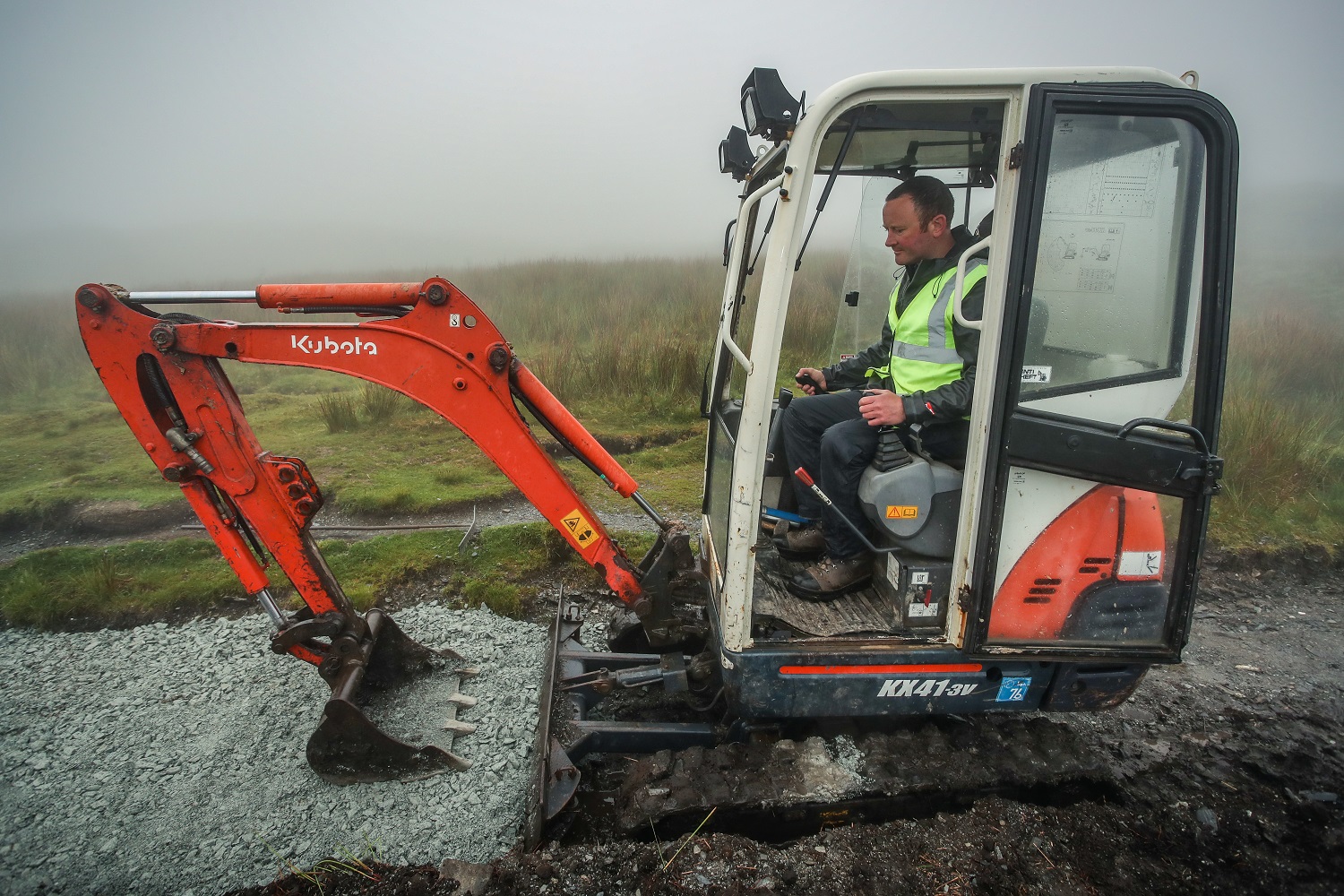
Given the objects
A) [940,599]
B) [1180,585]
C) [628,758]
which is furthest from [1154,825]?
[628,758]

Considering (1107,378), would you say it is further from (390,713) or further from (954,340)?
(390,713)

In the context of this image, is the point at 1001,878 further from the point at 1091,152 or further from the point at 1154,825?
the point at 1091,152

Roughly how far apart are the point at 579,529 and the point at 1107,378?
2133 millimetres

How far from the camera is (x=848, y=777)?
2500 millimetres

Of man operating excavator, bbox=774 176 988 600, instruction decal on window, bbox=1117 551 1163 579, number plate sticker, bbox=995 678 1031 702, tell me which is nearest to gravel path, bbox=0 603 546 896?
man operating excavator, bbox=774 176 988 600

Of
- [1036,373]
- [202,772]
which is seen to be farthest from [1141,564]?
[202,772]

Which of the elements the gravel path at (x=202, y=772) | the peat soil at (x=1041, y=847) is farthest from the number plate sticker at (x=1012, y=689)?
the gravel path at (x=202, y=772)

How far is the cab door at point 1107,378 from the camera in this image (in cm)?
220

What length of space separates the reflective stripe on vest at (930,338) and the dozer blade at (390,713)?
8.32 feet

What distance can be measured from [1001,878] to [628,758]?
1.47 meters

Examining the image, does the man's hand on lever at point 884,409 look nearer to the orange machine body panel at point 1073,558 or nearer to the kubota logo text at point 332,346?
the orange machine body panel at point 1073,558

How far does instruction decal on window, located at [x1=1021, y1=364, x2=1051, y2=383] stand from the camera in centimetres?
232

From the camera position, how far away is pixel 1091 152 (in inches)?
87.4

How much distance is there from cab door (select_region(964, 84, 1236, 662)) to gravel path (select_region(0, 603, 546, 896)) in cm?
222
